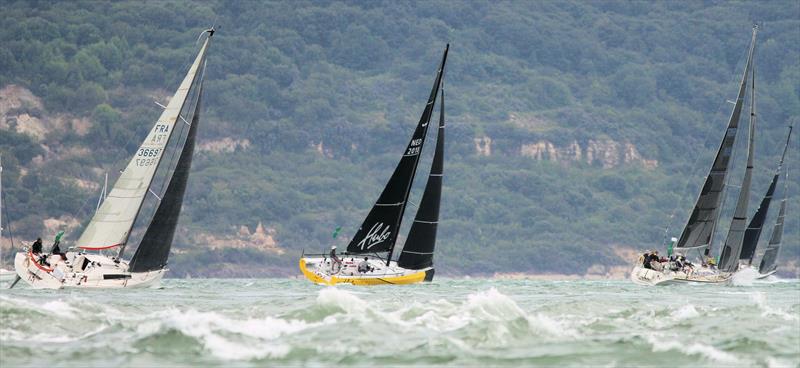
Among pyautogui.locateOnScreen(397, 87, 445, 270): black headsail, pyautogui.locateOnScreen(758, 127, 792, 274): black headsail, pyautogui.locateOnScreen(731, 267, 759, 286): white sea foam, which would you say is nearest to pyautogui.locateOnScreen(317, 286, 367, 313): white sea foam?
pyautogui.locateOnScreen(397, 87, 445, 270): black headsail

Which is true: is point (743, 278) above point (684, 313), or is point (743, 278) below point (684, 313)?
below

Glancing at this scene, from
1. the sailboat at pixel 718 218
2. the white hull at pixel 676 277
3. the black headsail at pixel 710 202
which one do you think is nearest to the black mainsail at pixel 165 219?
the white hull at pixel 676 277

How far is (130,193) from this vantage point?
Answer: 2020 inches

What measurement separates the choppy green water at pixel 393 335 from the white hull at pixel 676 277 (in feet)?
99.3

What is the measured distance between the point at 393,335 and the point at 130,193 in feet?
83.7

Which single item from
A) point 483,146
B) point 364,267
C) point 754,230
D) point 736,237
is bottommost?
point 364,267

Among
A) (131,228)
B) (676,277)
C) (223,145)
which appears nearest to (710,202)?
(676,277)

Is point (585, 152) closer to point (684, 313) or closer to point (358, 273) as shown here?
point (358, 273)

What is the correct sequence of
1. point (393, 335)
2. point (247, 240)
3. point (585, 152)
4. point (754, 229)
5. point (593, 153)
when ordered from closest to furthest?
1. point (393, 335)
2. point (754, 229)
3. point (247, 240)
4. point (585, 152)
5. point (593, 153)

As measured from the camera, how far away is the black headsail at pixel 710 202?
68625 mm

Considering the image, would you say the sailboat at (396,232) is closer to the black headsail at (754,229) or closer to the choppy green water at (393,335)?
the choppy green water at (393,335)

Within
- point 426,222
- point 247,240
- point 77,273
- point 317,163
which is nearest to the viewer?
point 77,273

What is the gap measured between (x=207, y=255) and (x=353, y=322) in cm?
11610

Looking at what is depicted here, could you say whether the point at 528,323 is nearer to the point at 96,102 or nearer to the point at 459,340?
the point at 459,340
